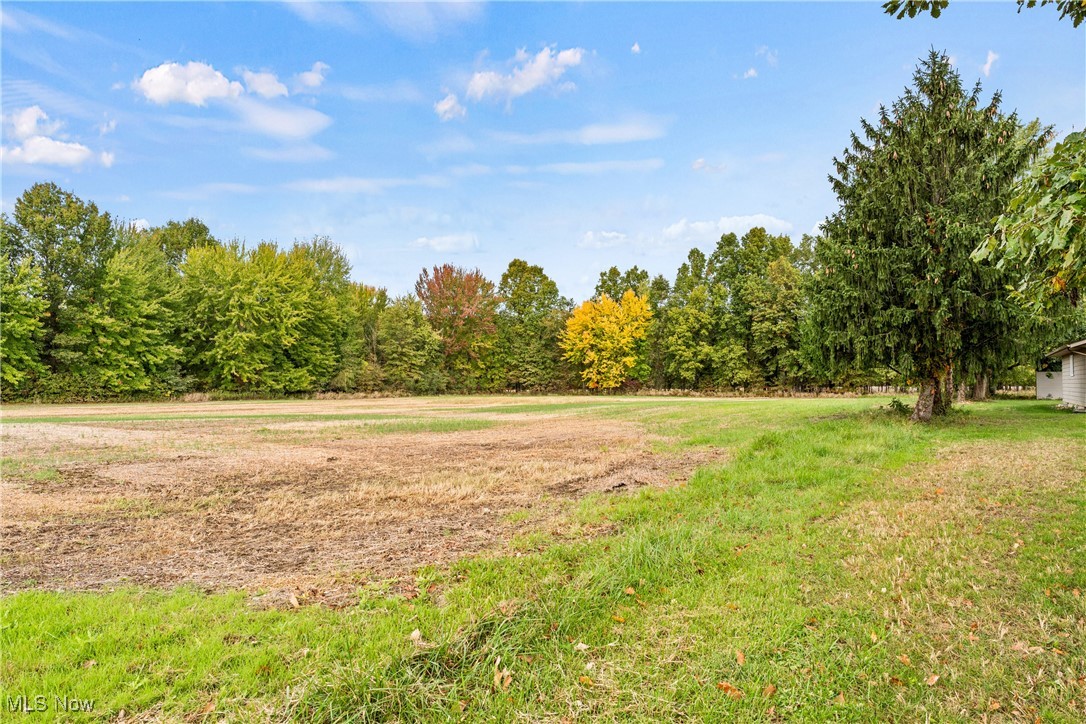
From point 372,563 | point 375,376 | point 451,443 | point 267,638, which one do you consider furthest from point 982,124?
point 375,376

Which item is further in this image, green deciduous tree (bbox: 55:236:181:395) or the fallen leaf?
green deciduous tree (bbox: 55:236:181:395)

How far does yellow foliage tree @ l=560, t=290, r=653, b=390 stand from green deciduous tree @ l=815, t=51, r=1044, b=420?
3512 cm

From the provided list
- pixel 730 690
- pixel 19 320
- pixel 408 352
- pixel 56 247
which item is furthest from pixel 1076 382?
pixel 56 247

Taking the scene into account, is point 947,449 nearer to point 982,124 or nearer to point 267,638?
Result: point 982,124

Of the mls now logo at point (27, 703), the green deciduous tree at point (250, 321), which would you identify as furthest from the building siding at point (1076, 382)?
the green deciduous tree at point (250, 321)

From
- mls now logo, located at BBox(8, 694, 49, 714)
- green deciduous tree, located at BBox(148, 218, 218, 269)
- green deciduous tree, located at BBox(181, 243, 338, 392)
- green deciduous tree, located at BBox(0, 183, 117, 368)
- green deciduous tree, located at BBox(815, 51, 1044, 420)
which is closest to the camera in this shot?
mls now logo, located at BBox(8, 694, 49, 714)

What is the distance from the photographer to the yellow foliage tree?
50125 millimetres

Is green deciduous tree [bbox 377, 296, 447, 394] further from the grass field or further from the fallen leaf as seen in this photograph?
the fallen leaf

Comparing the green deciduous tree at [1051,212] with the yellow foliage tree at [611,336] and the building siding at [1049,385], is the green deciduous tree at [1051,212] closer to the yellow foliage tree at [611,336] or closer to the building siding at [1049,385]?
the building siding at [1049,385]

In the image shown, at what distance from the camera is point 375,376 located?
4662 cm

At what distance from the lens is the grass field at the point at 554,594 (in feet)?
8.89

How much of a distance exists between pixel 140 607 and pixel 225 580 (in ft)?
2.19

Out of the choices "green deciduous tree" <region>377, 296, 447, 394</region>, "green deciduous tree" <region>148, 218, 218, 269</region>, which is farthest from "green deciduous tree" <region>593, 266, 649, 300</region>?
"green deciduous tree" <region>148, 218, 218, 269</region>

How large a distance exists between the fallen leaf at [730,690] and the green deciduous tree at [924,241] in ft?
44.7
